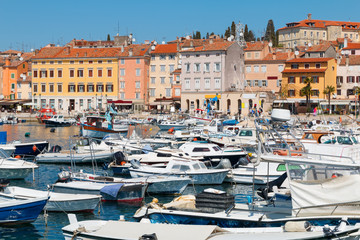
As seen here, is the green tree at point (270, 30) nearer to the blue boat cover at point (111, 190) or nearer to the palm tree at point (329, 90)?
the palm tree at point (329, 90)

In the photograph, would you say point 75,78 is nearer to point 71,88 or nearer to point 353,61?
point 71,88

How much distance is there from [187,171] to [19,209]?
30.3 feet

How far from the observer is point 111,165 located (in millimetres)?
29781

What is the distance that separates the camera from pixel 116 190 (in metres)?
22.2

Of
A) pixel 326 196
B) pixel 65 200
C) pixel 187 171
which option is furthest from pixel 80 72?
pixel 326 196

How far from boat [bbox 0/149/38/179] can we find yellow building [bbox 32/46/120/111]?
61.6m

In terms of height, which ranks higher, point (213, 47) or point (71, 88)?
point (213, 47)

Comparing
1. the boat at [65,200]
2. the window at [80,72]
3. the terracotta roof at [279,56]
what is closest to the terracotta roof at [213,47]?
the terracotta roof at [279,56]

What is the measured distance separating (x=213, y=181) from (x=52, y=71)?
70621mm

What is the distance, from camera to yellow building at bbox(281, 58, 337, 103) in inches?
3076

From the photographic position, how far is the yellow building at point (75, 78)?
90.8 m

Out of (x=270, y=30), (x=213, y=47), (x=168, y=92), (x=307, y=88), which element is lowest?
(x=168, y=92)

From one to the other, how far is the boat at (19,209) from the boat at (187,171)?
309 inches

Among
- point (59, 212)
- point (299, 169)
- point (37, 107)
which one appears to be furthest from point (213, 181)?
point (37, 107)
